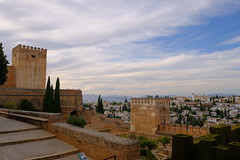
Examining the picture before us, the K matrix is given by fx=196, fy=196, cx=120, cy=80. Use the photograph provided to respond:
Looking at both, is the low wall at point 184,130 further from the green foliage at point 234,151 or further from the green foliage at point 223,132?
the green foliage at point 234,151

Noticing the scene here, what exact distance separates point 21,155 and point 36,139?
3.28 feet

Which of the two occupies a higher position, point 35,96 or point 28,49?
point 28,49

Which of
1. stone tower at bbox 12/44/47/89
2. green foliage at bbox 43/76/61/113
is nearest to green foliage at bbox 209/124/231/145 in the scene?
green foliage at bbox 43/76/61/113

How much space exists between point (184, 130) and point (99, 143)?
1355 cm

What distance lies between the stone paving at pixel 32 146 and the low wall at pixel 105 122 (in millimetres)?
15816

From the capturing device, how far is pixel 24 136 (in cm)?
500

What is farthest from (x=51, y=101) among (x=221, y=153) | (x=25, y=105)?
(x=221, y=153)

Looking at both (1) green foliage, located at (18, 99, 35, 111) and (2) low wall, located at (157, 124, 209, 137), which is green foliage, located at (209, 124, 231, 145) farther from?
(1) green foliage, located at (18, 99, 35, 111)

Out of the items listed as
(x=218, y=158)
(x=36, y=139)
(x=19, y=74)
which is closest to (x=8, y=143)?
(x=36, y=139)

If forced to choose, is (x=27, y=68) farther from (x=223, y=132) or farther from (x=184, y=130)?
(x=223, y=132)

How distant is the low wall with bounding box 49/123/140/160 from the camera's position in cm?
341

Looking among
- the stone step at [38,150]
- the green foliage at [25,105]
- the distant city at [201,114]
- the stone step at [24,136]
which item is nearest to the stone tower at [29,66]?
the green foliage at [25,105]

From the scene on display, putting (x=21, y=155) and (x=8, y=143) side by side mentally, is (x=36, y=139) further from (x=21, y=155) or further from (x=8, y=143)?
(x=21, y=155)

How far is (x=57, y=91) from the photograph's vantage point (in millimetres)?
20766
